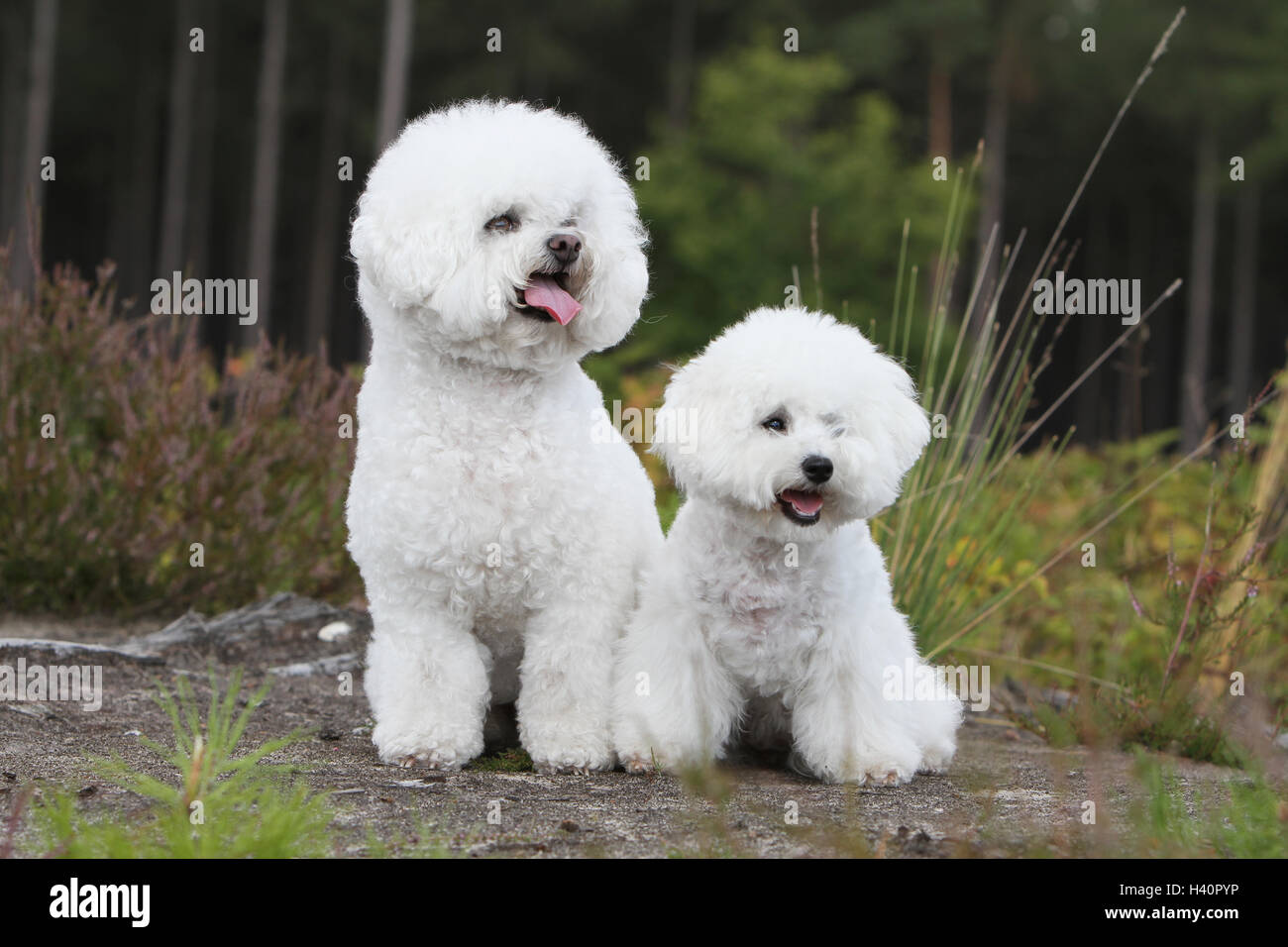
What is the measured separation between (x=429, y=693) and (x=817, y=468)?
124 cm

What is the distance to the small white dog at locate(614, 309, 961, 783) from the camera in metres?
3.14

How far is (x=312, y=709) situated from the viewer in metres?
4.27

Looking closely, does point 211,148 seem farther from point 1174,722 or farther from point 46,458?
point 1174,722

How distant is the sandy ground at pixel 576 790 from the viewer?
2.60m

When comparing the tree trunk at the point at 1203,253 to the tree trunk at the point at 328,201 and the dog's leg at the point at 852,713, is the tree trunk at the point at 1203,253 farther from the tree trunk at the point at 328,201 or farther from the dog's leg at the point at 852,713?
the dog's leg at the point at 852,713

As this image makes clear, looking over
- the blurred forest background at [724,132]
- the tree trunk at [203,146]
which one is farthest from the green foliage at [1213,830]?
the tree trunk at [203,146]

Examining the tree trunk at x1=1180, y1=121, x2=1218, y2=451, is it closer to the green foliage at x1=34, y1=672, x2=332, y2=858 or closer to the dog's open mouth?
the dog's open mouth

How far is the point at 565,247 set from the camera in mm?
3186

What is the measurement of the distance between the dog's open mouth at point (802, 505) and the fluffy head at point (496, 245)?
0.63 m

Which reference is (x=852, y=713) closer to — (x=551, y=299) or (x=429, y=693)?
(x=429, y=693)

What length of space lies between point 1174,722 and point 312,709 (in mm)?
2874

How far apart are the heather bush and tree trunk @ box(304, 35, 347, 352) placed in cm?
1859

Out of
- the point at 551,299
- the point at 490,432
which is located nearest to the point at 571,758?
the point at 490,432
